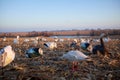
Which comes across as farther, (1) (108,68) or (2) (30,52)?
(2) (30,52)

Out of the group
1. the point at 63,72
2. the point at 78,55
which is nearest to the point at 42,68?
the point at 63,72

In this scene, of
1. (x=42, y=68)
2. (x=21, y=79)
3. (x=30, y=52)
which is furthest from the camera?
(x=30, y=52)

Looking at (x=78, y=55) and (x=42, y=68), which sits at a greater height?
(x=78, y=55)

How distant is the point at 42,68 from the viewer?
7922 millimetres

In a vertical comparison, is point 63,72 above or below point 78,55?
below

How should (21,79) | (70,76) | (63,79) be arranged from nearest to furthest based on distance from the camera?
(21,79), (63,79), (70,76)

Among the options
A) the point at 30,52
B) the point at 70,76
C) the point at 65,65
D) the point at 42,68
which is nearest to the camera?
the point at 70,76

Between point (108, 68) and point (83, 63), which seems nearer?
point (108, 68)

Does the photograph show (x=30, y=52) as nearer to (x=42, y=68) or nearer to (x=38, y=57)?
(x=38, y=57)

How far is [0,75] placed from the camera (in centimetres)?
702

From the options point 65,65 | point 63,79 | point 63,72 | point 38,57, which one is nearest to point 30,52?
point 38,57

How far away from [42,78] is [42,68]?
2096 millimetres

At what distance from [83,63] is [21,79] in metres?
3.79

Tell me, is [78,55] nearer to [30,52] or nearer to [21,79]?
[21,79]
